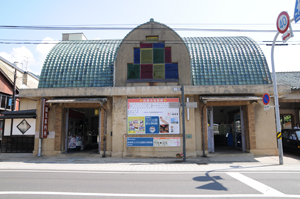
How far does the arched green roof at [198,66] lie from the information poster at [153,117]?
251cm

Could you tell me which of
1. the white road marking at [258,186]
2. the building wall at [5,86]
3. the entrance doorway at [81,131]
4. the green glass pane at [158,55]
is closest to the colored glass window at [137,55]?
the green glass pane at [158,55]

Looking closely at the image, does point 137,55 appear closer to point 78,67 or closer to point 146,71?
point 146,71

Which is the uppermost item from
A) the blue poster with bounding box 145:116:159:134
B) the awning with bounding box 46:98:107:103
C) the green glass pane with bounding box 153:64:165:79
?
the green glass pane with bounding box 153:64:165:79

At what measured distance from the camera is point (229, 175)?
27.3 feet

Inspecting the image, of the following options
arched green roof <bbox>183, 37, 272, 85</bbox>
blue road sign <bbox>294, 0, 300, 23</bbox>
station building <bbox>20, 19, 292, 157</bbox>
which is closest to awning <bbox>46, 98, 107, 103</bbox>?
station building <bbox>20, 19, 292, 157</bbox>

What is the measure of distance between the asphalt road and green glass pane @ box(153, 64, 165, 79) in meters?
6.72

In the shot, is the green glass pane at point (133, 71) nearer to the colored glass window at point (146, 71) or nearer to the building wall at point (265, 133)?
the colored glass window at point (146, 71)

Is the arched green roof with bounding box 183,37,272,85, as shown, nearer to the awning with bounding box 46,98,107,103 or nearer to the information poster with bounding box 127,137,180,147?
the information poster with bounding box 127,137,180,147

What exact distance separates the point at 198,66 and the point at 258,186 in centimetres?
954

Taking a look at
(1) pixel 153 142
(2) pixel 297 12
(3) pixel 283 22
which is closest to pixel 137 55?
(1) pixel 153 142

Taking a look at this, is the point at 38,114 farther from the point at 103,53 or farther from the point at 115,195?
the point at 115,195

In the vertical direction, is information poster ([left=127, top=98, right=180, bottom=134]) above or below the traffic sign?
below

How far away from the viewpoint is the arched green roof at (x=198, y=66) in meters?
14.4

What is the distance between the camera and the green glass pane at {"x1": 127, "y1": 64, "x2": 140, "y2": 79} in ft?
45.5
